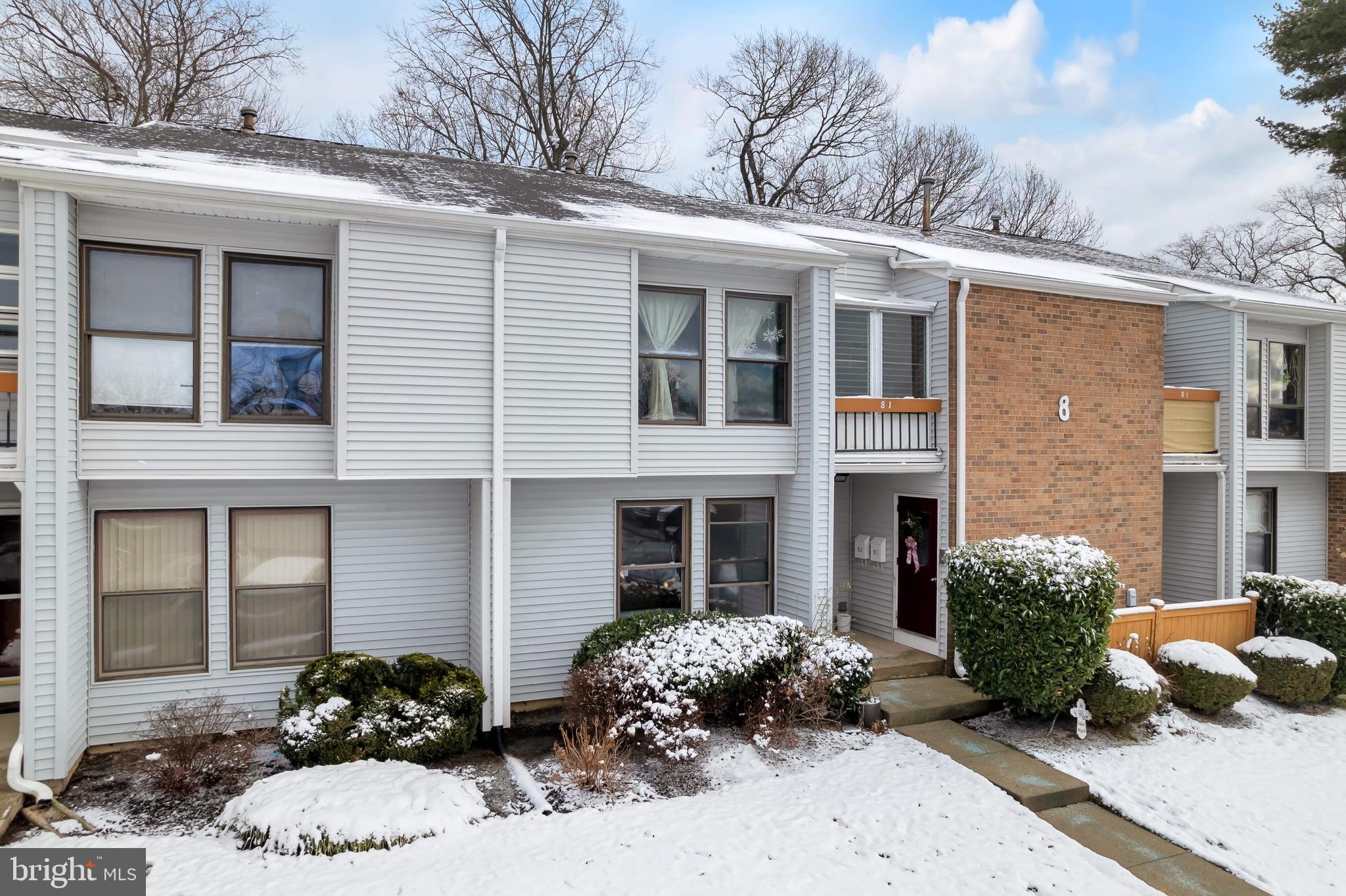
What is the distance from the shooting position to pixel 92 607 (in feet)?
22.8

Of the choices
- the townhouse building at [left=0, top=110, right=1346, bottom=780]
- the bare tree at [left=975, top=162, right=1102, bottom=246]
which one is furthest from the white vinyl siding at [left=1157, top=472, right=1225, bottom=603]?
the bare tree at [left=975, top=162, right=1102, bottom=246]

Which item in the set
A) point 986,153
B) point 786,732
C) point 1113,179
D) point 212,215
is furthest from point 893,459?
point 1113,179

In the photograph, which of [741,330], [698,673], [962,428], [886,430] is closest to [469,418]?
[698,673]

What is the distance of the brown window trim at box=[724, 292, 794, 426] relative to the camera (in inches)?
356

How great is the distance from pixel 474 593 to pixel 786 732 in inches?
145

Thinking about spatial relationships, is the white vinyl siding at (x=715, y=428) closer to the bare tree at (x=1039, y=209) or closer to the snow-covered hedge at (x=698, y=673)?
the snow-covered hedge at (x=698, y=673)

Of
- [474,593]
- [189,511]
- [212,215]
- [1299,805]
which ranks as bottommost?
[1299,805]

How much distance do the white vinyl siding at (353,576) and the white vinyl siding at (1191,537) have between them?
1160 cm

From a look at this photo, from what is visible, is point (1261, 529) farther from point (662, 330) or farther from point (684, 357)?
point (662, 330)

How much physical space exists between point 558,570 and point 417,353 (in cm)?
298

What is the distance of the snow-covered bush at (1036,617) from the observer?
25.1 feet

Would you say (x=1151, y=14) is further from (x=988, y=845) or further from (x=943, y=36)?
(x=988, y=845)

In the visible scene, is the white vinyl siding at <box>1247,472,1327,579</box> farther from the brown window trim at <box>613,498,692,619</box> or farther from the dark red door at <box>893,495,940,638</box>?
the brown window trim at <box>613,498,692,619</box>

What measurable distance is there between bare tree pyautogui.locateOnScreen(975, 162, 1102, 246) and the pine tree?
42.1ft
